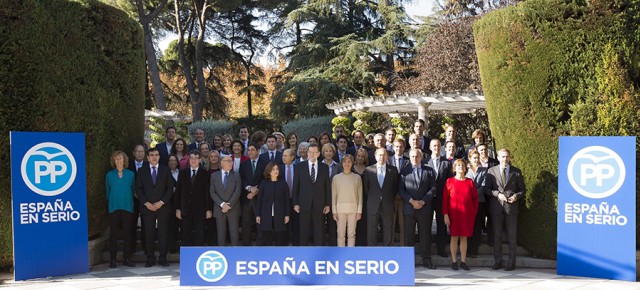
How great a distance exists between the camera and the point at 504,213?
7.38 meters

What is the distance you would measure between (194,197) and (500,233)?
3897mm

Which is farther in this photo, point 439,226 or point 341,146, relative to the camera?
point 341,146

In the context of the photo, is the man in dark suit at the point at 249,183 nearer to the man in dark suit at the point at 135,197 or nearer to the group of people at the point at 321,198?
the group of people at the point at 321,198

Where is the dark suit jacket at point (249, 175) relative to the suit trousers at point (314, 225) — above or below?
above

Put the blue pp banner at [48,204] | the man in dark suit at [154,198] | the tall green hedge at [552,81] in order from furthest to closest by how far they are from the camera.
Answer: the man in dark suit at [154,198]
the tall green hedge at [552,81]
the blue pp banner at [48,204]

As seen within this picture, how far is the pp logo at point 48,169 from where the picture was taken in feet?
22.3

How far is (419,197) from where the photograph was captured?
7414mm

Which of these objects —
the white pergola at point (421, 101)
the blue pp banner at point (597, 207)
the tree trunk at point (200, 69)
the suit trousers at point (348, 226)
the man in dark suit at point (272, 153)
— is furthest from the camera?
the tree trunk at point (200, 69)

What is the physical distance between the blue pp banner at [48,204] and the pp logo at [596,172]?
5.82 meters

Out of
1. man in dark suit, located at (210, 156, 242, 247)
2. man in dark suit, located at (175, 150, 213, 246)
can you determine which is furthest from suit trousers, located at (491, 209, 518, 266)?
man in dark suit, located at (175, 150, 213, 246)

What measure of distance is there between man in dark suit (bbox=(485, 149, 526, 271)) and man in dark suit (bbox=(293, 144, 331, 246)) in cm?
202

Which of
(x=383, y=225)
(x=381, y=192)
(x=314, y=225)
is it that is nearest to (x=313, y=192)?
(x=314, y=225)

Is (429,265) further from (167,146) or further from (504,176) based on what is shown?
(167,146)

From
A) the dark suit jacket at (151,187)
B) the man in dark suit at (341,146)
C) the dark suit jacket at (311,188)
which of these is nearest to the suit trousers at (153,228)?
the dark suit jacket at (151,187)
